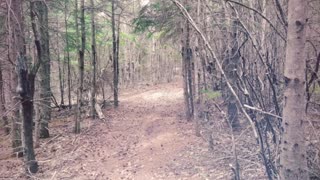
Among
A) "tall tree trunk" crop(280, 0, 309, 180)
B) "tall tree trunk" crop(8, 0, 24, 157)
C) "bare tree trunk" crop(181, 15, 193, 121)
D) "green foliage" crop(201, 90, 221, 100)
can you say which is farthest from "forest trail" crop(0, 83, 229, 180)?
"tall tree trunk" crop(280, 0, 309, 180)

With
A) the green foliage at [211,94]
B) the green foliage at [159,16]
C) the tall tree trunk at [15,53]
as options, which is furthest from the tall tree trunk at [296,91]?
the green foliage at [159,16]

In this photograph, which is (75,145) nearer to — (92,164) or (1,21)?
(92,164)

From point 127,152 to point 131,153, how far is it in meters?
0.18

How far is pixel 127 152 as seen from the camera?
31.1 ft

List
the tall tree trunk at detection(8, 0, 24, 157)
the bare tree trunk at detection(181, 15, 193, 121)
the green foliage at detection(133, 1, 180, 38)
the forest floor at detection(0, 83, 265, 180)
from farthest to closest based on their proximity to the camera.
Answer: the bare tree trunk at detection(181, 15, 193, 121), the green foliage at detection(133, 1, 180, 38), the forest floor at detection(0, 83, 265, 180), the tall tree trunk at detection(8, 0, 24, 157)

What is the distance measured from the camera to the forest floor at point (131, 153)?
735 centimetres

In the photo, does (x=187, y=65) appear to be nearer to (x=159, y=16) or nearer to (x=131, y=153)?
(x=159, y=16)

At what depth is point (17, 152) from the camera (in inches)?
366

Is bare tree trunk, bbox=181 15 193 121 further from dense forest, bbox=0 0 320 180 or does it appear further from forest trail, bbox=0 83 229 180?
forest trail, bbox=0 83 229 180

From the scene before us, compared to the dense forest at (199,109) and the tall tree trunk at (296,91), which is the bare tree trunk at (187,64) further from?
the tall tree trunk at (296,91)

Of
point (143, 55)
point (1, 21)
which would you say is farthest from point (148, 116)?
point (143, 55)

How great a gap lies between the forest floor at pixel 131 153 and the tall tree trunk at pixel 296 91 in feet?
12.1

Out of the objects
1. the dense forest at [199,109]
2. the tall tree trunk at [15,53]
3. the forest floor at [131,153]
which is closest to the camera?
the dense forest at [199,109]

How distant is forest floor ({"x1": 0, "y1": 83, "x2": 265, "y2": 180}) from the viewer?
735 centimetres
